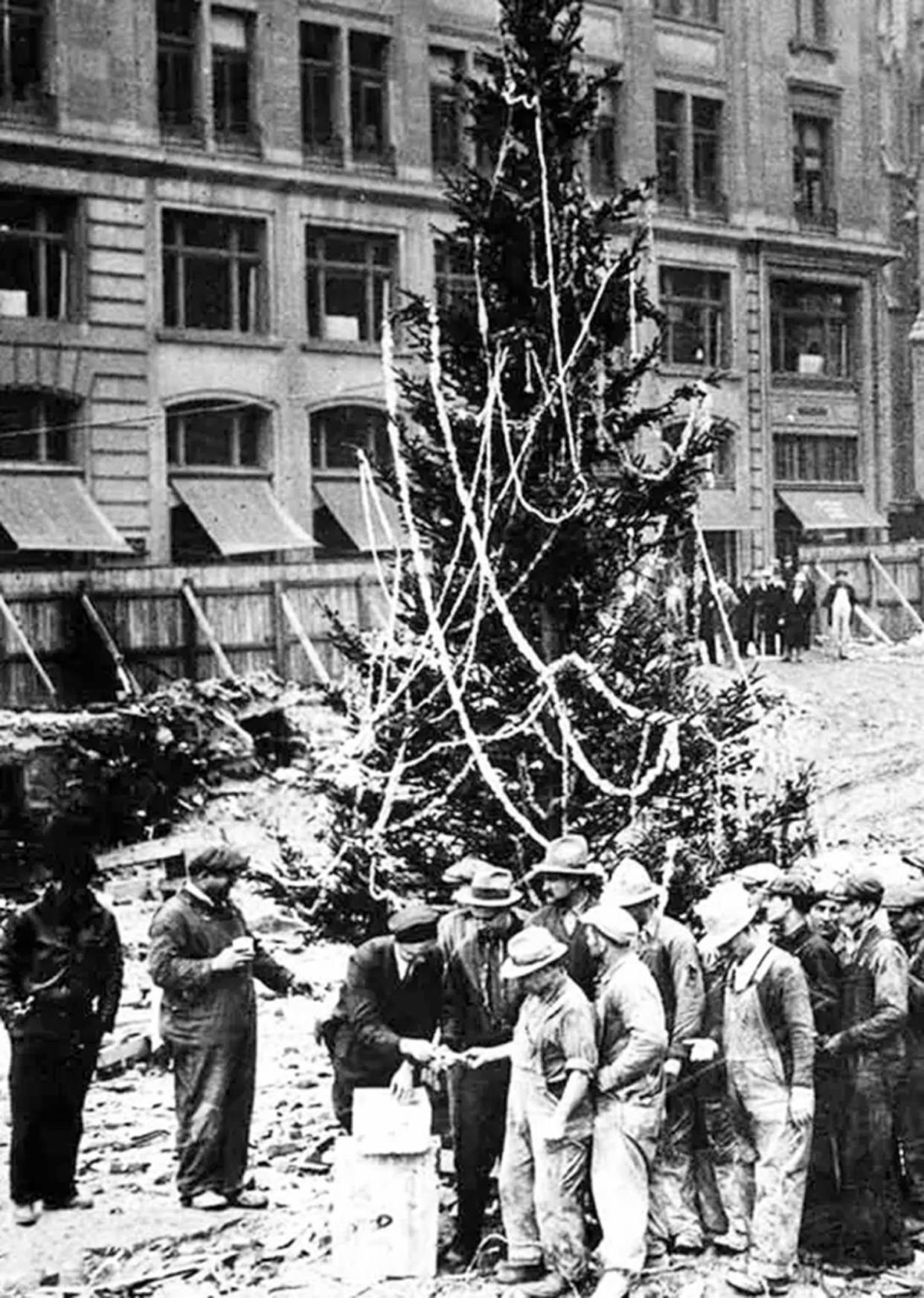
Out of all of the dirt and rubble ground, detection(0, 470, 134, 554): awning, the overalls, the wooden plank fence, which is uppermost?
detection(0, 470, 134, 554): awning

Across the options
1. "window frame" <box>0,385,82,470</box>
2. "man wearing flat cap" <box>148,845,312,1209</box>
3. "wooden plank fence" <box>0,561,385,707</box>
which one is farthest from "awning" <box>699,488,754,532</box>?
"man wearing flat cap" <box>148,845,312,1209</box>

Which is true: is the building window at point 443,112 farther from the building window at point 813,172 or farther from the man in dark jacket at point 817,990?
the man in dark jacket at point 817,990

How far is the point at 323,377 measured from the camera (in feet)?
112

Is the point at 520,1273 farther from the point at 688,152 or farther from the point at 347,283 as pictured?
the point at 688,152

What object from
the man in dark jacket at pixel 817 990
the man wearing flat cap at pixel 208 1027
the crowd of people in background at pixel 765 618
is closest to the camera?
the man in dark jacket at pixel 817 990

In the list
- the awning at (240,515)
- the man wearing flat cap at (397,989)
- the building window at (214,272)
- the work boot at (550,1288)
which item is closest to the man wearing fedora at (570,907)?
the man wearing flat cap at (397,989)

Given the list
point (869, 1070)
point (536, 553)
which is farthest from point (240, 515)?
point (869, 1070)

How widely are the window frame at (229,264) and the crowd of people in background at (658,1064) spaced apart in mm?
24906

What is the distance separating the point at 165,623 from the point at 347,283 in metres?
10.8

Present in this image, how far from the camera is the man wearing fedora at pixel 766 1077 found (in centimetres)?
805

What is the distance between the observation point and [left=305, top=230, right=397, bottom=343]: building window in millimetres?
34531

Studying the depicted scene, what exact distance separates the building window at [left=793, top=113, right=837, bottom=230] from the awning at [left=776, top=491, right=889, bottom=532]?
6750mm

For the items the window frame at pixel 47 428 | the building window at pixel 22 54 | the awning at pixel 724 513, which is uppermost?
the building window at pixel 22 54

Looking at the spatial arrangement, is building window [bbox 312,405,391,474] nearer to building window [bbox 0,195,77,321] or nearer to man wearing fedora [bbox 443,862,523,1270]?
building window [bbox 0,195,77,321]
